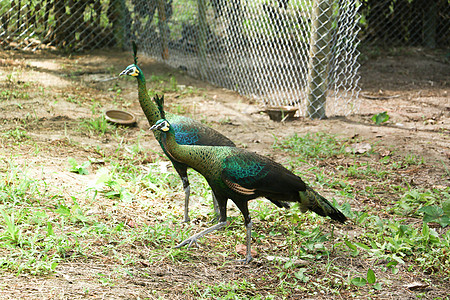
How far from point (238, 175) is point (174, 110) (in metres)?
3.53

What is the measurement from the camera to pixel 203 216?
400 cm

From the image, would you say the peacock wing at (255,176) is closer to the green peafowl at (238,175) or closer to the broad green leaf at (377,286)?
the green peafowl at (238,175)

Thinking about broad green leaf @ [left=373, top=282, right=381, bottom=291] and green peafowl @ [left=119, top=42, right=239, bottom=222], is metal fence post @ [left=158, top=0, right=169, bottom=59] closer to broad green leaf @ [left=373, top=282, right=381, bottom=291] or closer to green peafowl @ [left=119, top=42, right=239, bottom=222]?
green peafowl @ [left=119, top=42, right=239, bottom=222]

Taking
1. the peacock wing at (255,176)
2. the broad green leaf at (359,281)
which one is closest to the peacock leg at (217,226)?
the peacock wing at (255,176)

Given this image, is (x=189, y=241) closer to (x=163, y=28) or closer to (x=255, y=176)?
(x=255, y=176)

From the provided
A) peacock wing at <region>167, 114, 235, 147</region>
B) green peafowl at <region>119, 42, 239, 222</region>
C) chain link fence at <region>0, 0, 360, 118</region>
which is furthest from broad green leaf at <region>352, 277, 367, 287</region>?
chain link fence at <region>0, 0, 360, 118</region>

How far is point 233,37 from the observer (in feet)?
25.1

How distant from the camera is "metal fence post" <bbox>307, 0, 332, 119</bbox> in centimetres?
598

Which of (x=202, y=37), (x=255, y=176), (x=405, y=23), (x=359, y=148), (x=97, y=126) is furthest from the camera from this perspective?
(x=405, y=23)

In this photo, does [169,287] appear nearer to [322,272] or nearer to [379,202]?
[322,272]

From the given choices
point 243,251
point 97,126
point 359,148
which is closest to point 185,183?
point 243,251

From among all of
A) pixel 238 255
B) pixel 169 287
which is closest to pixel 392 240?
pixel 238 255

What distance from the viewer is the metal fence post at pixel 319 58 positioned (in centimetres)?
598

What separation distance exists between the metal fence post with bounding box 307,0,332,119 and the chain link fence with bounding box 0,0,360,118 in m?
0.01
